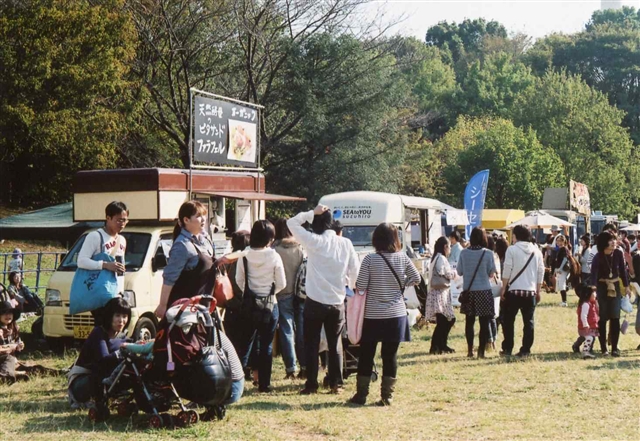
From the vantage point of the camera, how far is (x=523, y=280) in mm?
11156

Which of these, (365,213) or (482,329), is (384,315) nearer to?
(482,329)

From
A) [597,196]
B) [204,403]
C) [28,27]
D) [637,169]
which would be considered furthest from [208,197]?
[637,169]

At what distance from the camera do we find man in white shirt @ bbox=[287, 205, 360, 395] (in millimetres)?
8141

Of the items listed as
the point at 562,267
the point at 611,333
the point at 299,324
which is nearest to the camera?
the point at 299,324

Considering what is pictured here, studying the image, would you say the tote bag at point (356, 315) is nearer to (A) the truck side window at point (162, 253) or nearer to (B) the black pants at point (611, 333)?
(A) the truck side window at point (162, 253)

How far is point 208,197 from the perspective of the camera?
529 inches

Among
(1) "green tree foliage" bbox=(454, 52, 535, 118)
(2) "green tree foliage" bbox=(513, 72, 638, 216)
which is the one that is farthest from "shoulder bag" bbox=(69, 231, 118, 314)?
(1) "green tree foliage" bbox=(454, 52, 535, 118)

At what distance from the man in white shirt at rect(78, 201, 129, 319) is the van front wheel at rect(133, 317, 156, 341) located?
8.49 ft

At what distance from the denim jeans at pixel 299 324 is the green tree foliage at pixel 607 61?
62861mm

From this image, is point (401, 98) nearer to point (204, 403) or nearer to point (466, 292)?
point (466, 292)

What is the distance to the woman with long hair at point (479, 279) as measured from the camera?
11.2m

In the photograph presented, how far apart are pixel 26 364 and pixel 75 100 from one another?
18399 mm

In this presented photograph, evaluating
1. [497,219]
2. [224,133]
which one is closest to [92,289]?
[224,133]

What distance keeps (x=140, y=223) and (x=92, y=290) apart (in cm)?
421
